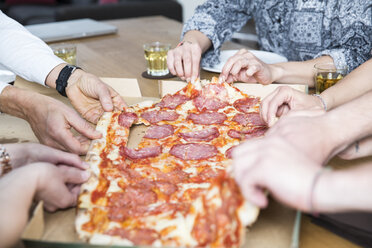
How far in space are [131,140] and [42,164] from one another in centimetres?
56

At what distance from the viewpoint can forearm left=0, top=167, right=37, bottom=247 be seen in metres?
0.76

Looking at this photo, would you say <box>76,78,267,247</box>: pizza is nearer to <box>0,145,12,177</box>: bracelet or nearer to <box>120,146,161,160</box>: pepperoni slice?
<box>120,146,161,160</box>: pepperoni slice

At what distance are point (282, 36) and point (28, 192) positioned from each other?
1694 millimetres

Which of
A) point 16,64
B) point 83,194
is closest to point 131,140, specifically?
point 83,194

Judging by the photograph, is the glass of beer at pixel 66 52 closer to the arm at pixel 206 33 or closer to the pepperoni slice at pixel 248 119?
the arm at pixel 206 33

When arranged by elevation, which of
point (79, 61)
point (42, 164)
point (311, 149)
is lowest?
point (79, 61)

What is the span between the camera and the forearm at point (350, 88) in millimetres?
1418

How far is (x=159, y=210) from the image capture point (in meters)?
0.97

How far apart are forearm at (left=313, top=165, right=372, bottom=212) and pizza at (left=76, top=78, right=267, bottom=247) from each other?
0.50 feet

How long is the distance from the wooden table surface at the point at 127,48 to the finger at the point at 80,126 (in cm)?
53

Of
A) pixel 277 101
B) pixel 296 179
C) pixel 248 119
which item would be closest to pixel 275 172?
pixel 296 179

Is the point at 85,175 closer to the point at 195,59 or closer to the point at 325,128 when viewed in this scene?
the point at 325,128

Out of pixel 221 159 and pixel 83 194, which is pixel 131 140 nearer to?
→ pixel 221 159

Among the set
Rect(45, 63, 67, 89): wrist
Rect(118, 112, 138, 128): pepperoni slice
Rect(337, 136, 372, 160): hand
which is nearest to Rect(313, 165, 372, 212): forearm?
Rect(337, 136, 372, 160): hand
